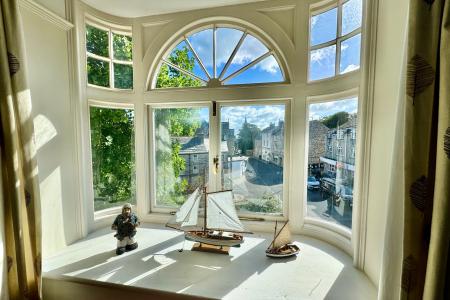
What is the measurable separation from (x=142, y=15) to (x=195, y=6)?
464mm

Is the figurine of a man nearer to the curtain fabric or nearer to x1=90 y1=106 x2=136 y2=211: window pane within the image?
the curtain fabric

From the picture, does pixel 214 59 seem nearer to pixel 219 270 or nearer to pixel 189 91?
pixel 189 91

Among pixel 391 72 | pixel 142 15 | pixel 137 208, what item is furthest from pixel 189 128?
pixel 391 72

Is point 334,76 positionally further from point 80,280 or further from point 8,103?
point 80,280

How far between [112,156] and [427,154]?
6.39 feet

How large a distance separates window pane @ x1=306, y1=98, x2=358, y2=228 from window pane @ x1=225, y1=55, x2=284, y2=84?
355 millimetres

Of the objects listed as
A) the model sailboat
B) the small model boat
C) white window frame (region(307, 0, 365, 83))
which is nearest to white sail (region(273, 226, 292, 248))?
the small model boat

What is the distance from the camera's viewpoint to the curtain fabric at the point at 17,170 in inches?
39.3

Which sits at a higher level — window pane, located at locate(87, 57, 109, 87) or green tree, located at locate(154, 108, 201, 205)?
window pane, located at locate(87, 57, 109, 87)

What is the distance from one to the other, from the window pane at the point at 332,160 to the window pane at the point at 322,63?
20cm

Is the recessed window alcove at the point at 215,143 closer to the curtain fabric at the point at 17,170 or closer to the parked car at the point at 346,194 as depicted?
the parked car at the point at 346,194

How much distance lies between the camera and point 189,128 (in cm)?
183

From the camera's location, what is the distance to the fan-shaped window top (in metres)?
1.67

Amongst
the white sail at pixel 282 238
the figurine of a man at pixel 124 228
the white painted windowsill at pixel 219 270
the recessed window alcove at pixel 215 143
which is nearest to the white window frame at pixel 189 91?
the recessed window alcove at pixel 215 143
